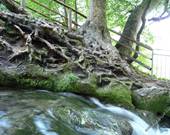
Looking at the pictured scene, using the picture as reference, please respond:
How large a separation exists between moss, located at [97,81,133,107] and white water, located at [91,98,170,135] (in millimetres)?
185

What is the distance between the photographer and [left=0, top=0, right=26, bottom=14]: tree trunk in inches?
269

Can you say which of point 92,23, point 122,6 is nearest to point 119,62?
point 92,23

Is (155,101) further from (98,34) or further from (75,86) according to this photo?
(98,34)

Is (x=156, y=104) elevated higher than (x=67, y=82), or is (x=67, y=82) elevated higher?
(x=67, y=82)

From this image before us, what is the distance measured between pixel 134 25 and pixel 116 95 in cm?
462

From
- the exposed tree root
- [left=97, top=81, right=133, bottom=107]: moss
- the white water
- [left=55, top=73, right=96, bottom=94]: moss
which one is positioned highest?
the exposed tree root

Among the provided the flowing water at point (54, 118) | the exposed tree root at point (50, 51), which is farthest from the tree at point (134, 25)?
the flowing water at point (54, 118)

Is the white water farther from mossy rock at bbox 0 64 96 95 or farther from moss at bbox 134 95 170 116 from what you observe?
moss at bbox 134 95 170 116

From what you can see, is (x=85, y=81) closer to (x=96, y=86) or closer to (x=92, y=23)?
(x=96, y=86)

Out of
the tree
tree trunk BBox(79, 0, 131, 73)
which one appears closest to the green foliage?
tree trunk BBox(79, 0, 131, 73)

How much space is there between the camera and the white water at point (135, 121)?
15.5 feet

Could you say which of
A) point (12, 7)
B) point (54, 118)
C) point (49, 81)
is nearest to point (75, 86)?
point (49, 81)

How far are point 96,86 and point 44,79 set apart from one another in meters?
0.92

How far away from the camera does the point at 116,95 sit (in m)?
5.57
